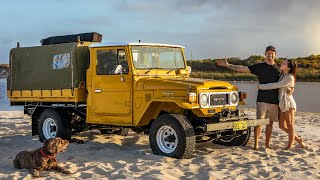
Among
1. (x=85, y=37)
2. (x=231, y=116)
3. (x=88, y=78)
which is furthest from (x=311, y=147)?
(x=85, y=37)

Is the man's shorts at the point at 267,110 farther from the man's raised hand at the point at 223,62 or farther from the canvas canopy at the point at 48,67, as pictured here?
the canvas canopy at the point at 48,67

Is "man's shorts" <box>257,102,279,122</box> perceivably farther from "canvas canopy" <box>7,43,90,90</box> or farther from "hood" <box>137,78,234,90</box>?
"canvas canopy" <box>7,43,90,90</box>

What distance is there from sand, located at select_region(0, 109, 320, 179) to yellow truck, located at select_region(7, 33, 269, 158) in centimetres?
37

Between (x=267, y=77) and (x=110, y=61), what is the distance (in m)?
3.14

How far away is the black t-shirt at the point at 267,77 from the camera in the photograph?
9.26 m

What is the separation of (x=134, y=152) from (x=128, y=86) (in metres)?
1.29

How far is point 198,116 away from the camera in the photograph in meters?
8.84

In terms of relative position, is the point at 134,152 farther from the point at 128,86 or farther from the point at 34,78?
the point at 34,78

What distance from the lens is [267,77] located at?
9273mm

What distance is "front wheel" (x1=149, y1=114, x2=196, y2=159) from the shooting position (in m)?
8.24

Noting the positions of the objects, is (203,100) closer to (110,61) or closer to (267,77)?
(267,77)

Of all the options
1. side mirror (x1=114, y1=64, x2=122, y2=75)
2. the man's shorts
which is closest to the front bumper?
the man's shorts

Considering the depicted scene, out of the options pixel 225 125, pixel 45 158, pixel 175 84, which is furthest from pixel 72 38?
pixel 225 125

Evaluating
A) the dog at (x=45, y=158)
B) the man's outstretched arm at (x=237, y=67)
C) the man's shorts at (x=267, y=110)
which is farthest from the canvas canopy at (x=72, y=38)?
the man's shorts at (x=267, y=110)
